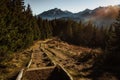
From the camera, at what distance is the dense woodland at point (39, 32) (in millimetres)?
24375

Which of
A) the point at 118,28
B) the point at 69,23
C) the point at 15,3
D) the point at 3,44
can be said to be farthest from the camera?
the point at 69,23

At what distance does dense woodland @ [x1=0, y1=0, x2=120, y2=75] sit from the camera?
2438 centimetres

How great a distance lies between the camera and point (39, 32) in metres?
90.1

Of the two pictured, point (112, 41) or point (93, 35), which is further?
point (93, 35)

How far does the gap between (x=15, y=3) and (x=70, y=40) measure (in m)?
85.9

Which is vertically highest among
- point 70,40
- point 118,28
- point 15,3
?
point 15,3

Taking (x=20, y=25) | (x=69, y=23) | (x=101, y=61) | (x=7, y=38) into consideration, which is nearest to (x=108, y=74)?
(x=101, y=61)

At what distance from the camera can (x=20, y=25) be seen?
38250 mm

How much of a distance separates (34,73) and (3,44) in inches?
257

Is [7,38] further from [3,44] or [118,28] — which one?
[118,28]

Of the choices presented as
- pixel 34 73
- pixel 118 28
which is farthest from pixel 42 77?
pixel 118 28

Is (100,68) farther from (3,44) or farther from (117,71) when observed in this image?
(3,44)

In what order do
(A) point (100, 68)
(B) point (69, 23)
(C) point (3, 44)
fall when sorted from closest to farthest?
(A) point (100, 68), (C) point (3, 44), (B) point (69, 23)

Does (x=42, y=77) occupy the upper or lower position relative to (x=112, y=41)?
lower
